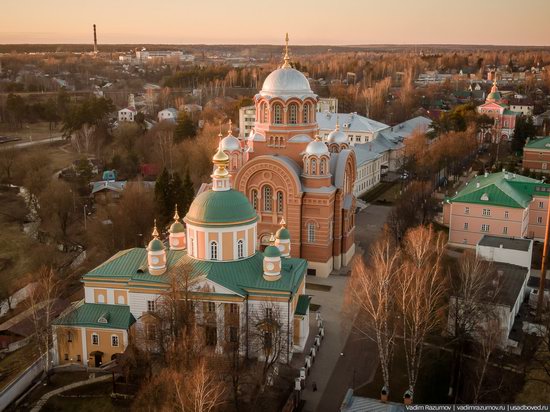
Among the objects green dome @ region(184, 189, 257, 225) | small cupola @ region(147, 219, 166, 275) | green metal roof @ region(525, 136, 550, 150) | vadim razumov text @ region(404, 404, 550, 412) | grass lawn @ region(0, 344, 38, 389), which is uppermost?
green dome @ region(184, 189, 257, 225)

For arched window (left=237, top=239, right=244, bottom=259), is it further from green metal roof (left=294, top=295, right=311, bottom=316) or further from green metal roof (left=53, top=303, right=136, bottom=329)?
green metal roof (left=53, top=303, right=136, bottom=329)

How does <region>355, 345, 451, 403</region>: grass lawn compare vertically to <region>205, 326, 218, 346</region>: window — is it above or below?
below

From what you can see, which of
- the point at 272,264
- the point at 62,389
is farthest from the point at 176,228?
the point at 62,389

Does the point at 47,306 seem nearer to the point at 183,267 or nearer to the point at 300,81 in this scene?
the point at 183,267

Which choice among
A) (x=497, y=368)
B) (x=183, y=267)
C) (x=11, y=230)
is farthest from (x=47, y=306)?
(x=11, y=230)

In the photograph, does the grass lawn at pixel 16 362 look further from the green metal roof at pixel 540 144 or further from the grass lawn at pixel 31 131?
the grass lawn at pixel 31 131

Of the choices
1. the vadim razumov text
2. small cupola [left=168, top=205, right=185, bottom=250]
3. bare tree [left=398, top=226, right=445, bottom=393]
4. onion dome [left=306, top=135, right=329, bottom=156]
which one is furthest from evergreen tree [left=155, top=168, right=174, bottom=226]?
the vadim razumov text
